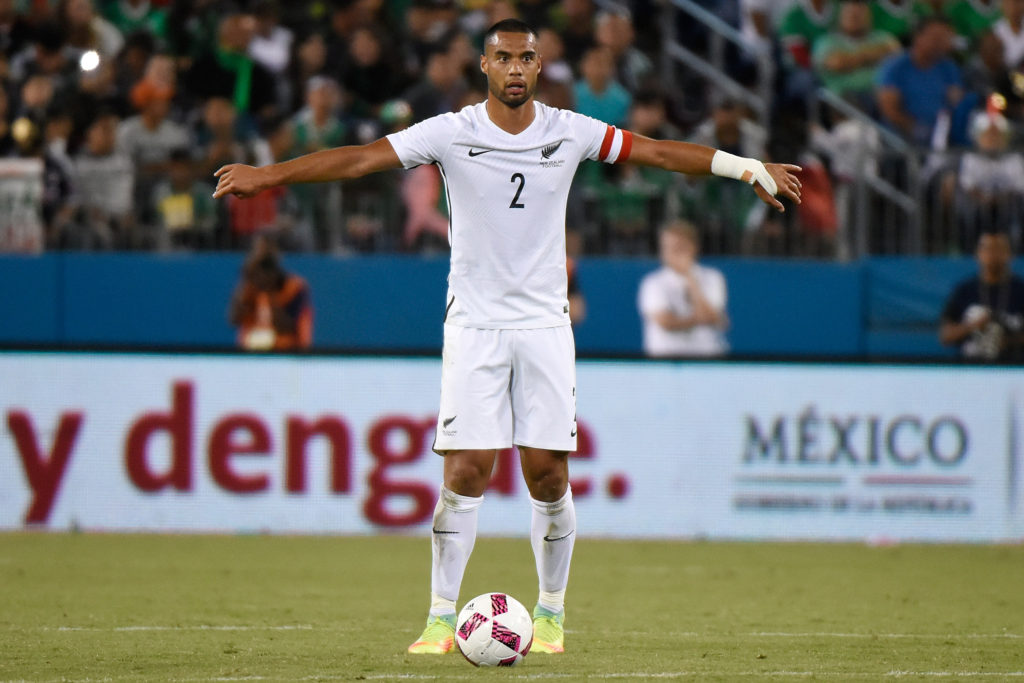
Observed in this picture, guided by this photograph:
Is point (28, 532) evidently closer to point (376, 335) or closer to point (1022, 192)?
point (376, 335)

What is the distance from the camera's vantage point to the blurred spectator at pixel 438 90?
14.8 m

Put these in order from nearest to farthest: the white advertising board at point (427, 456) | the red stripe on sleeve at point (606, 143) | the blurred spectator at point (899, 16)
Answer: the red stripe on sleeve at point (606, 143)
the white advertising board at point (427, 456)
the blurred spectator at point (899, 16)

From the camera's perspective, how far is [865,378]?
12.2 m

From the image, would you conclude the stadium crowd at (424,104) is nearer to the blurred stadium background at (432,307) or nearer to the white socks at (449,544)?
the blurred stadium background at (432,307)

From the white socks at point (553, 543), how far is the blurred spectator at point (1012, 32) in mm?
10911

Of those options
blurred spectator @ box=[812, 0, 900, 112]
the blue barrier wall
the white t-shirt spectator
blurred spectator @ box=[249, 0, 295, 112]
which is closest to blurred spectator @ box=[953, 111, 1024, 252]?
the blue barrier wall

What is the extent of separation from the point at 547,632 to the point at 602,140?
2.04 metres

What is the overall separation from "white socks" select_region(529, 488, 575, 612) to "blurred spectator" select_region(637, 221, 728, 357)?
6108mm

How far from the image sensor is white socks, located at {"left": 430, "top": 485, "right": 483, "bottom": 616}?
679 cm

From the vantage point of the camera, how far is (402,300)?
1420 centimetres

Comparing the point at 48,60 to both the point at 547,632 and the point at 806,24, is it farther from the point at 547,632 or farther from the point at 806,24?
the point at 547,632

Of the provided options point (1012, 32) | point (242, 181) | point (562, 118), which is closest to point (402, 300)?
point (1012, 32)

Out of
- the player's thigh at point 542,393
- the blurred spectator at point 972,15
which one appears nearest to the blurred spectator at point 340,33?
the blurred spectator at point 972,15

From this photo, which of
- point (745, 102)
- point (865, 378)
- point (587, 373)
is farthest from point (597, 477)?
point (745, 102)
